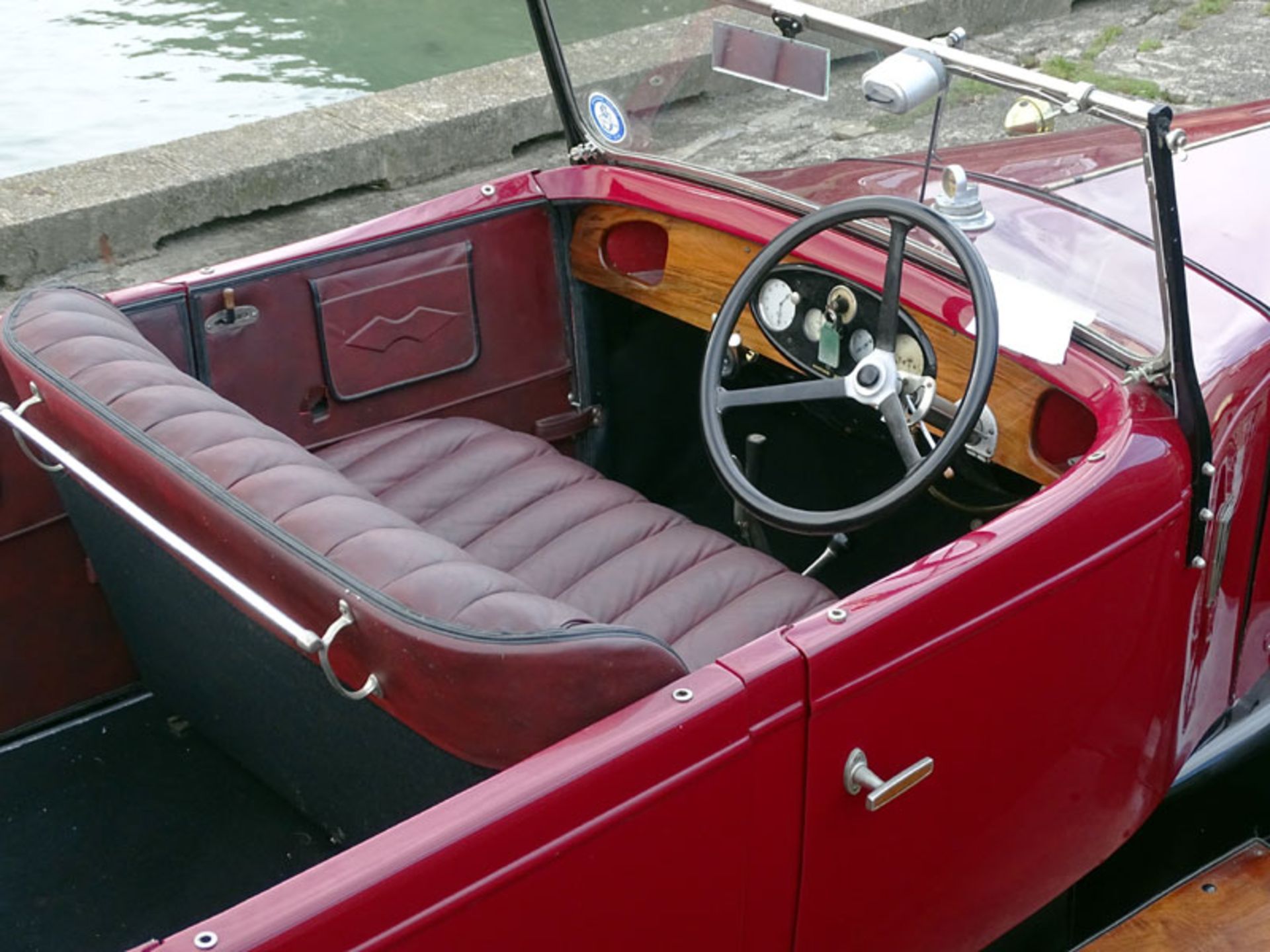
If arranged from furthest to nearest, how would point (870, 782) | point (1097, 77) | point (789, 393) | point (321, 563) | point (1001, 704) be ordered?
1. point (1097, 77)
2. point (789, 393)
3. point (1001, 704)
4. point (870, 782)
5. point (321, 563)

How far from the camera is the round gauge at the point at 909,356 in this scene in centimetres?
216

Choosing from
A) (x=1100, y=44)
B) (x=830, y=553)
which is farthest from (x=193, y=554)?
(x=1100, y=44)

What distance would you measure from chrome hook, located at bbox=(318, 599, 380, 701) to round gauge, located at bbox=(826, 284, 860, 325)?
1.03 metres

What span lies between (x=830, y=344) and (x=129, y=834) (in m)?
1.33

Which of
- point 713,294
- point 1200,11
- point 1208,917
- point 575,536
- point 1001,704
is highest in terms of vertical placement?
point 713,294

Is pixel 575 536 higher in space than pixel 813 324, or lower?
lower

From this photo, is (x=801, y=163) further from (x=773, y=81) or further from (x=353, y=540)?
(x=353, y=540)

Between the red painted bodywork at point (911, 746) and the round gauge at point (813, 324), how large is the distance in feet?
0.30

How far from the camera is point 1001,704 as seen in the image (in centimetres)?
179

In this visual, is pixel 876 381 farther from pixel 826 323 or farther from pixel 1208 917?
pixel 1208 917

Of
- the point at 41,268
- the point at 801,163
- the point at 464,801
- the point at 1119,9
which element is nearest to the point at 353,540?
the point at 464,801

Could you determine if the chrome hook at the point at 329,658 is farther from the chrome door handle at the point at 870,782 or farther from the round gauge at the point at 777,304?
the round gauge at the point at 777,304

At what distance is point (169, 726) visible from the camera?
2.51m

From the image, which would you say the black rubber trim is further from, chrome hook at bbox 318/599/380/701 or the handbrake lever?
the handbrake lever
